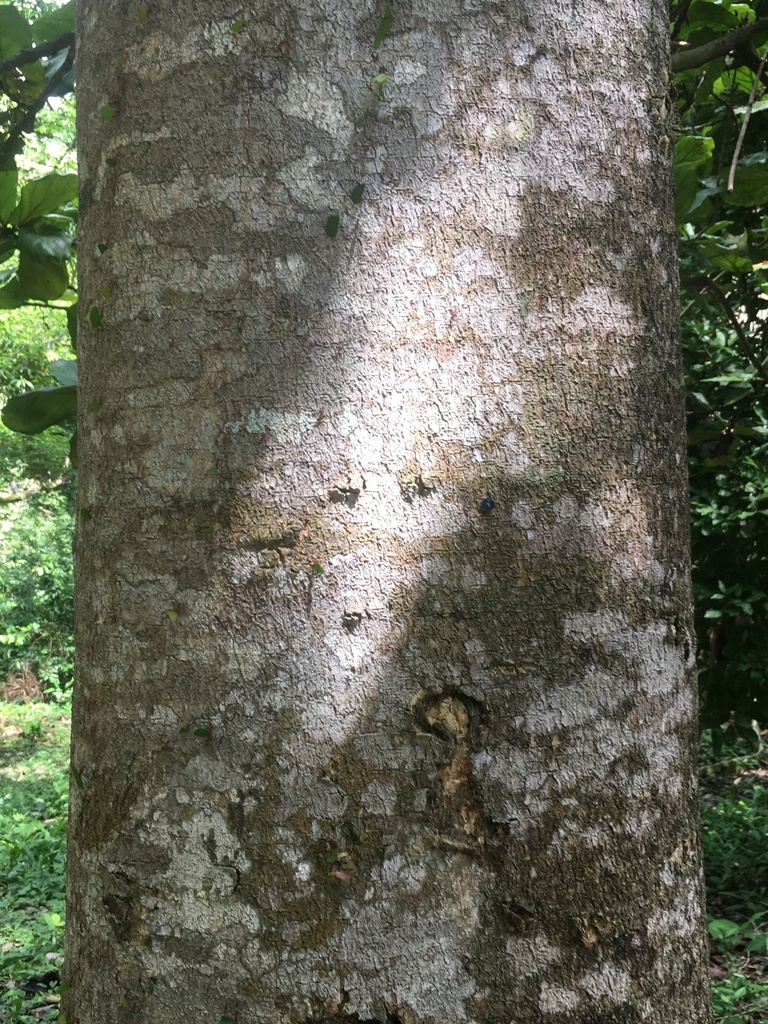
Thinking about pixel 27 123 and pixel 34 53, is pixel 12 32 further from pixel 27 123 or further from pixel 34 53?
pixel 27 123

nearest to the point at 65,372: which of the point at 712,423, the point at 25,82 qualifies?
the point at 25,82

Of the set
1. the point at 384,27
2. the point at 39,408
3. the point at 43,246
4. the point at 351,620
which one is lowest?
the point at 351,620

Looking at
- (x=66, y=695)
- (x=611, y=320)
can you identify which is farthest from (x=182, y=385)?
(x=66, y=695)

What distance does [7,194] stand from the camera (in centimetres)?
174

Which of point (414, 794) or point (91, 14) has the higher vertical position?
point (91, 14)

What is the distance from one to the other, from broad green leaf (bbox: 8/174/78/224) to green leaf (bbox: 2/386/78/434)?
0.36 m

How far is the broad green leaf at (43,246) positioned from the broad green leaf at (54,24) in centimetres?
42

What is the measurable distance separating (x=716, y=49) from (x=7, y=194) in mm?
1470

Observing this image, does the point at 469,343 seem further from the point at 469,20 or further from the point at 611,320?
the point at 469,20

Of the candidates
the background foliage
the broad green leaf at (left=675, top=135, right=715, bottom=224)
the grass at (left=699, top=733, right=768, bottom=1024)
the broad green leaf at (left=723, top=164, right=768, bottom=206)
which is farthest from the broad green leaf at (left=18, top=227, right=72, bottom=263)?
the grass at (left=699, top=733, right=768, bottom=1024)

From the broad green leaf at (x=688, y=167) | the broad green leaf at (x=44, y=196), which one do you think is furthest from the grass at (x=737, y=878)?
the broad green leaf at (x=44, y=196)

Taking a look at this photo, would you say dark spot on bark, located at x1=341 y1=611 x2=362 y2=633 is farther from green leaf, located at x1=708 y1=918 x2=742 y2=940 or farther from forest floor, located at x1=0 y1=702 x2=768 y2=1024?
green leaf, located at x1=708 y1=918 x2=742 y2=940

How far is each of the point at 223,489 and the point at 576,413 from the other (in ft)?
1.10

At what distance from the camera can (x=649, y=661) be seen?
34.0 inches
